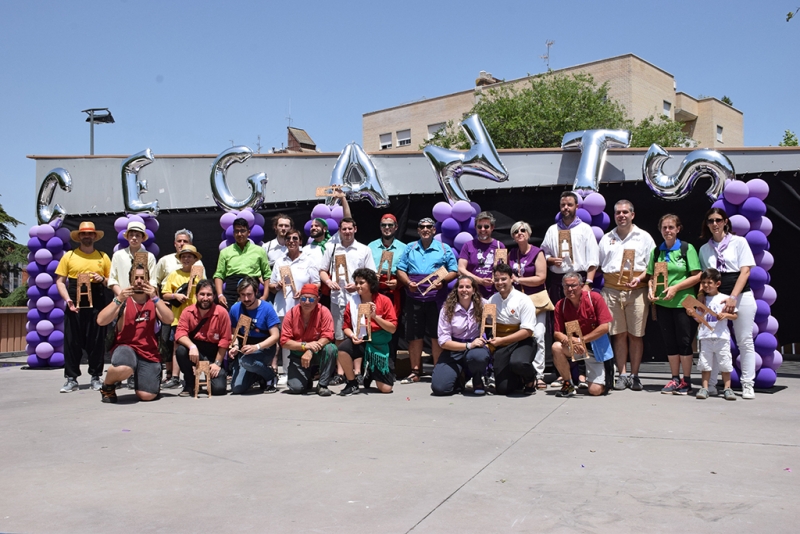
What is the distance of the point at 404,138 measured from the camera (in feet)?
144

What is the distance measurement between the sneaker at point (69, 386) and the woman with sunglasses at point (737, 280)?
6.42m

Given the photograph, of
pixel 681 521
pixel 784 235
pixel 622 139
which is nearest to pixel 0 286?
pixel 622 139

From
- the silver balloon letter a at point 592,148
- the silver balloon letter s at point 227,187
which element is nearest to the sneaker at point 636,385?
the silver balloon letter a at point 592,148

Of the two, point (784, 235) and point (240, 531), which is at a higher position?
point (784, 235)

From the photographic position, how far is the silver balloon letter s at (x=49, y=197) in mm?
10055

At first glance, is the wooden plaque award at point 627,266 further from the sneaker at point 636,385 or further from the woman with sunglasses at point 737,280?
the sneaker at point 636,385

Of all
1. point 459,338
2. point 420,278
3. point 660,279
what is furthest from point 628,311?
point 420,278

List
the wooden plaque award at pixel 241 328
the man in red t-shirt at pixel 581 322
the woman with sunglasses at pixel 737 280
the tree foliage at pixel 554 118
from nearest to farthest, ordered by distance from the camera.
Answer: the woman with sunglasses at pixel 737 280
the man in red t-shirt at pixel 581 322
the wooden plaque award at pixel 241 328
the tree foliage at pixel 554 118

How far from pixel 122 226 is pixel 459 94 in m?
33.2

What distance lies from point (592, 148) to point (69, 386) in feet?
21.6

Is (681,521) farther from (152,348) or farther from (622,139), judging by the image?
(622,139)

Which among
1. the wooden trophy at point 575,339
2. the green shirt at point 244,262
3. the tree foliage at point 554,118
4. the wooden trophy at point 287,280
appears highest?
the tree foliage at point 554,118

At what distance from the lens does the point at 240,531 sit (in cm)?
309

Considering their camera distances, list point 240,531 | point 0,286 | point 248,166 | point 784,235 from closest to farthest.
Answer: point 240,531
point 784,235
point 248,166
point 0,286
